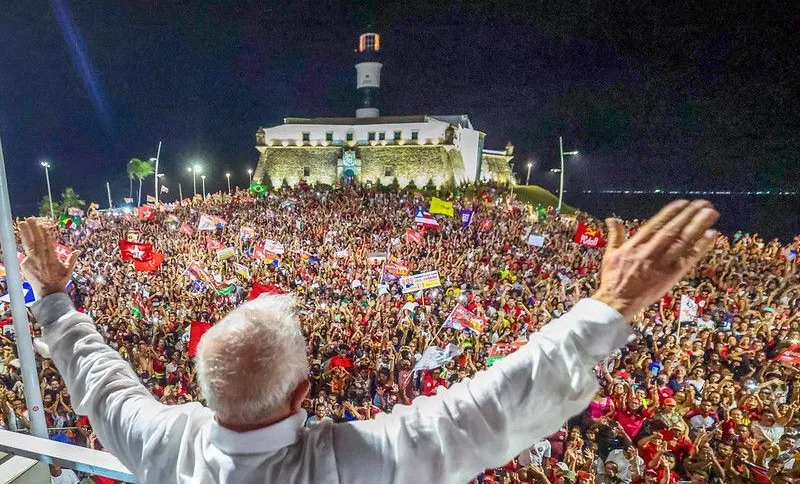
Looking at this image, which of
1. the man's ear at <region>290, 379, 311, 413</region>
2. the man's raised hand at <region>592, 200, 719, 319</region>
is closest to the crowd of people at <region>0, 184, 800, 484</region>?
the man's ear at <region>290, 379, 311, 413</region>

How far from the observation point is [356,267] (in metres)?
14.1

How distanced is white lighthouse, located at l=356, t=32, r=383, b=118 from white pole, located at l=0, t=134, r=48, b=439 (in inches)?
2167

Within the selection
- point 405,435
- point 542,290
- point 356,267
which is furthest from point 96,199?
point 405,435

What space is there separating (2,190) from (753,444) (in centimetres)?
653

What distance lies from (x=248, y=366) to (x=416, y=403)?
415mm

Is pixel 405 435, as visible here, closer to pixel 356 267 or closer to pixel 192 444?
pixel 192 444

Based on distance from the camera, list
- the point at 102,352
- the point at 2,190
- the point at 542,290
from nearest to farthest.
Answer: the point at 102,352 < the point at 2,190 < the point at 542,290

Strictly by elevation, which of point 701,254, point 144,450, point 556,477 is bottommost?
point 556,477

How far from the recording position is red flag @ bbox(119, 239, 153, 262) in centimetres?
985

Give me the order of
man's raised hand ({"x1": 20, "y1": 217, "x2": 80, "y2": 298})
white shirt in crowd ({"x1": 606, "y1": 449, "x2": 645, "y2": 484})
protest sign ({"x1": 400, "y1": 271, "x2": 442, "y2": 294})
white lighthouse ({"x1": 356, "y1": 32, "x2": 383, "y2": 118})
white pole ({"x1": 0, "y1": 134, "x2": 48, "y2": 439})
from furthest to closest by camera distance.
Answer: white lighthouse ({"x1": 356, "y1": 32, "x2": 383, "y2": 118})
protest sign ({"x1": 400, "y1": 271, "x2": 442, "y2": 294})
white shirt in crowd ({"x1": 606, "y1": 449, "x2": 645, "y2": 484})
white pole ({"x1": 0, "y1": 134, "x2": 48, "y2": 439})
man's raised hand ({"x1": 20, "y1": 217, "x2": 80, "y2": 298})

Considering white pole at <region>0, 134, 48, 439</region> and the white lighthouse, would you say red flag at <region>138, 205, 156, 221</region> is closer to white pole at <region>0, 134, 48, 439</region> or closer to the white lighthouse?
white pole at <region>0, 134, 48, 439</region>

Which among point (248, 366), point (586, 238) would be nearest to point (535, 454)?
point (248, 366)

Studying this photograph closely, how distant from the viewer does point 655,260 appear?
100 centimetres

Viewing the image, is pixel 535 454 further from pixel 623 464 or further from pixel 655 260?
pixel 655 260
